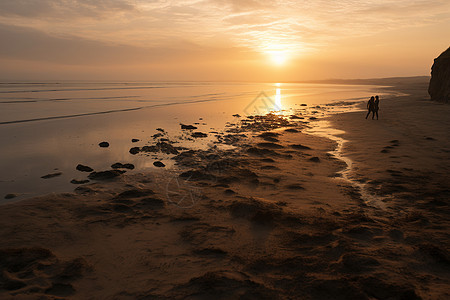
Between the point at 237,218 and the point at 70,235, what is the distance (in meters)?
3.68

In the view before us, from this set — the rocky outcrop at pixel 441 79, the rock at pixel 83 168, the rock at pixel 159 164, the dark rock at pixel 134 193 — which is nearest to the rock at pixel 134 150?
the rock at pixel 159 164

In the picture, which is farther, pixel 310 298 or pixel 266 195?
pixel 266 195

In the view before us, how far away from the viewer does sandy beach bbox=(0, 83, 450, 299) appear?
4387 mm

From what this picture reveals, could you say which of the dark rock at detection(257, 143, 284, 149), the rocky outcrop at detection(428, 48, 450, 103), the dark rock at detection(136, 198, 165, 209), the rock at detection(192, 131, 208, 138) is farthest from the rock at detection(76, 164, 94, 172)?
the rocky outcrop at detection(428, 48, 450, 103)

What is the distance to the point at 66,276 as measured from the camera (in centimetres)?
464

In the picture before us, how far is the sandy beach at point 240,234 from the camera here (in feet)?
14.4

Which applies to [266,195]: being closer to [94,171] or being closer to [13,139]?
[94,171]

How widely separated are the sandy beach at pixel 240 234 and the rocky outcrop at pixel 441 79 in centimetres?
2587

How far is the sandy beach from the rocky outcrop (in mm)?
25867

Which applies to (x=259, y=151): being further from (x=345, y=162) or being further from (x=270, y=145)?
(x=345, y=162)

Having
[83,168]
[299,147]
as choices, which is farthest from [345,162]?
[83,168]

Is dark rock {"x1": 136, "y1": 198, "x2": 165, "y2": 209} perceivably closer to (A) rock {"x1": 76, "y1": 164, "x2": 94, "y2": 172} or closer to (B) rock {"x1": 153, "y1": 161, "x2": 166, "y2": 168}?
(B) rock {"x1": 153, "y1": 161, "x2": 166, "y2": 168}

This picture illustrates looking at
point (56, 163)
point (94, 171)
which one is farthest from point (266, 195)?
point (56, 163)

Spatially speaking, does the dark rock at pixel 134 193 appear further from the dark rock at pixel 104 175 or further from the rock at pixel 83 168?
the rock at pixel 83 168
